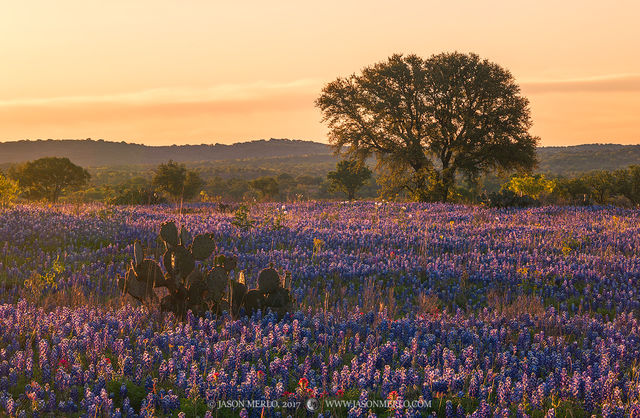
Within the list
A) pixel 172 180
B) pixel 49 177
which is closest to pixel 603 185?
pixel 172 180

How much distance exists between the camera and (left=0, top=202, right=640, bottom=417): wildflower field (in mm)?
3715

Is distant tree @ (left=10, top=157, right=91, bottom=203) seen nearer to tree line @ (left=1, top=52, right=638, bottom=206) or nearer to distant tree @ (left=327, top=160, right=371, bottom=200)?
tree line @ (left=1, top=52, right=638, bottom=206)

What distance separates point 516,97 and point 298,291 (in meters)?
31.0

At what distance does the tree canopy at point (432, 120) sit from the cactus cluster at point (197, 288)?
27382mm

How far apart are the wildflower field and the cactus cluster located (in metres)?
0.22

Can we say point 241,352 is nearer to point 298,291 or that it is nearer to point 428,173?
point 298,291

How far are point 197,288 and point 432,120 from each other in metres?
31.8

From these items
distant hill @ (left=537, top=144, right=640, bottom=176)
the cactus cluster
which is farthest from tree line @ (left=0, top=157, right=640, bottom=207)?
distant hill @ (left=537, top=144, right=640, bottom=176)

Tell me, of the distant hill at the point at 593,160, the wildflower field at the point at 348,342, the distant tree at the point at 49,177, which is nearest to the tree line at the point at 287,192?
the distant tree at the point at 49,177

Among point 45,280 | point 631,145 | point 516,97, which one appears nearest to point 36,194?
point 516,97

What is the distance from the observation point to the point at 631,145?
188000mm

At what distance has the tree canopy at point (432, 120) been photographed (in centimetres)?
3344

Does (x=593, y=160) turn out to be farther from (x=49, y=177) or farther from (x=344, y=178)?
(x=49, y=177)

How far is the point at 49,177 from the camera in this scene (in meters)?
56.6
